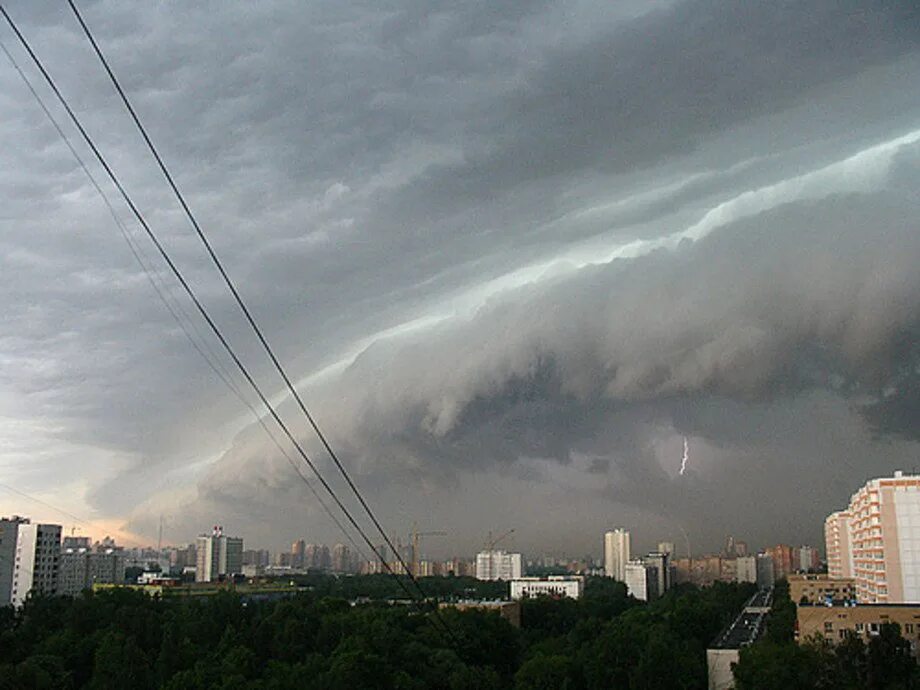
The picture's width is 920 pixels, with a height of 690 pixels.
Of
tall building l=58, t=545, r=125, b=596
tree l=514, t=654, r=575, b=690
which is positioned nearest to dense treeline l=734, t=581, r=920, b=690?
tree l=514, t=654, r=575, b=690

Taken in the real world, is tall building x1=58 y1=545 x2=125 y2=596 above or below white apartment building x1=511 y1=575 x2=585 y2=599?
above

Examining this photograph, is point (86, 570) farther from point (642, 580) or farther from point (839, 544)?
point (839, 544)

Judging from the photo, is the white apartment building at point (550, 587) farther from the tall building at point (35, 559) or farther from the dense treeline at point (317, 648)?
the tall building at point (35, 559)

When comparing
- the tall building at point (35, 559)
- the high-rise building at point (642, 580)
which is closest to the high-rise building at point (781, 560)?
the high-rise building at point (642, 580)

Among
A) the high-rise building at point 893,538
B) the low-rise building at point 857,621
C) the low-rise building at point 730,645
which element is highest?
the high-rise building at point 893,538

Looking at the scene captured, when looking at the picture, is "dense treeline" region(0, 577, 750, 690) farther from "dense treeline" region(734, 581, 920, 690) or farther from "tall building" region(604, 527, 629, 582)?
"tall building" region(604, 527, 629, 582)

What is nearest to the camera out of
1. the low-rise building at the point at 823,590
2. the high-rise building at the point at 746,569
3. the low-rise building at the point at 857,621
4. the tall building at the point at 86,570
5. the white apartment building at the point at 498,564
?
the low-rise building at the point at 857,621

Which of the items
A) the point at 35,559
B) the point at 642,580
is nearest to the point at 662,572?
the point at 642,580
